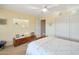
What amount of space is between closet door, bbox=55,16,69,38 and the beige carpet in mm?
532

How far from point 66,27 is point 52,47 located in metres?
0.35

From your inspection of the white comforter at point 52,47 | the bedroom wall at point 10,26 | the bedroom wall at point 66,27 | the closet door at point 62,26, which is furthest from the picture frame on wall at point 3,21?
the closet door at point 62,26

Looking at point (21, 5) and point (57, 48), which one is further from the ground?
point (21, 5)

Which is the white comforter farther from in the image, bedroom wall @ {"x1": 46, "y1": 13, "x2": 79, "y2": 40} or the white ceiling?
the white ceiling

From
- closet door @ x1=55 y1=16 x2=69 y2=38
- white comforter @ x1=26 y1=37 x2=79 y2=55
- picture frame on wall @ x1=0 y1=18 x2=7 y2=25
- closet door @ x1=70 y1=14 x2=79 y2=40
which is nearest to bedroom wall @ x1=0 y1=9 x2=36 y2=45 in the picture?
picture frame on wall @ x1=0 y1=18 x2=7 y2=25

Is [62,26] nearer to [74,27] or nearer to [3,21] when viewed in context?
[74,27]

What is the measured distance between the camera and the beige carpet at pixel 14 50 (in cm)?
119

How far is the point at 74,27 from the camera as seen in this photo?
128 cm

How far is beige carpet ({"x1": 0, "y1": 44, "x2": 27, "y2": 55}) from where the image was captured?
1193 mm
